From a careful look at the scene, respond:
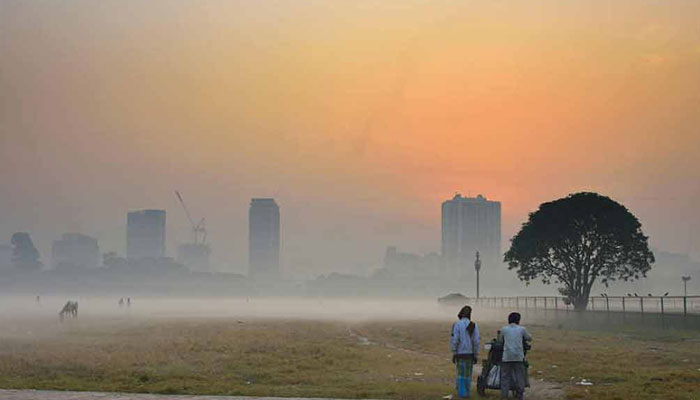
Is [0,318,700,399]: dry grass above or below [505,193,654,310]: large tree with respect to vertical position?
below

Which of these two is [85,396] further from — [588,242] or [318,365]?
[588,242]

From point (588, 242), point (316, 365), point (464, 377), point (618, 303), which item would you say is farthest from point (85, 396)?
point (588, 242)

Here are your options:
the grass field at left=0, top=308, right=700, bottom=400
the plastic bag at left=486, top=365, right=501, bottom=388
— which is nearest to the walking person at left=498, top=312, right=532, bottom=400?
the plastic bag at left=486, top=365, right=501, bottom=388

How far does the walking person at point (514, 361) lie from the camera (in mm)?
21875

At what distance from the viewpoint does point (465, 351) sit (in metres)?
22.4

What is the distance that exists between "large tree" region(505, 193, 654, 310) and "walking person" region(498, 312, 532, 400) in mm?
65879

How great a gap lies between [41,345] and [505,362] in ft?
102

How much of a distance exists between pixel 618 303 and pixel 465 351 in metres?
62.6

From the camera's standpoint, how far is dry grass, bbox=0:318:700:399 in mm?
25094

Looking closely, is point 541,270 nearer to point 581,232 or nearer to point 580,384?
point 581,232

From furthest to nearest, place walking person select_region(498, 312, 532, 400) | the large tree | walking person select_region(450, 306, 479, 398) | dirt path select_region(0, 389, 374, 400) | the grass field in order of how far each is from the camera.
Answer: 1. the large tree
2. the grass field
3. walking person select_region(450, 306, 479, 398)
4. walking person select_region(498, 312, 532, 400)
5. dirt path select_region(0, 389, 374, 400)

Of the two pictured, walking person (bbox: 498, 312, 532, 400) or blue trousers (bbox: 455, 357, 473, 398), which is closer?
walking person (bbox: 498, 312, 532, 400)

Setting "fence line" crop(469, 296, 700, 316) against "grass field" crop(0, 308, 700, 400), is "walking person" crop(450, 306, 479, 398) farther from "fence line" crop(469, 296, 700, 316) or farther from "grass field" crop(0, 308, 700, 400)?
"fence line" crop(469, 296, 700, 316)

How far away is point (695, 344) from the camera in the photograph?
45719 mm
